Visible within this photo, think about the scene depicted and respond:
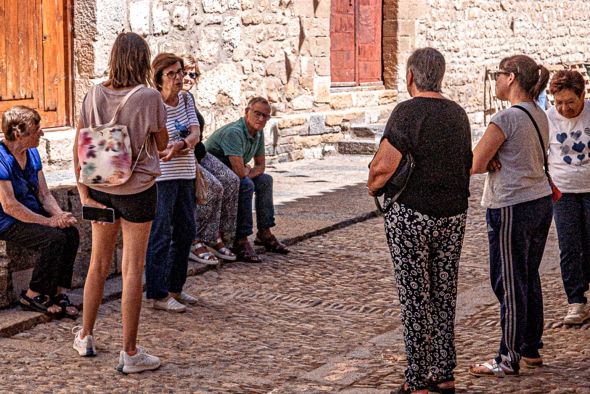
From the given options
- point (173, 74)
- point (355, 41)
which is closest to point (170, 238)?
point (173, 74)

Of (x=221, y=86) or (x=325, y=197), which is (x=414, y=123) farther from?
(x=221, y=86)

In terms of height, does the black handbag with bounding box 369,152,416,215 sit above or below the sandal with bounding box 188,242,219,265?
above

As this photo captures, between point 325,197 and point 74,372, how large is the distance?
5.98m

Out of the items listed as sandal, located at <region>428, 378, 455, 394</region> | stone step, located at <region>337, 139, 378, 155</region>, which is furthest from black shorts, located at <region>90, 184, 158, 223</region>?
stone step, located at <region>337, 139, 378, 155</region>

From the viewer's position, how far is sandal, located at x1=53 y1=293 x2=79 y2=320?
6191 mm

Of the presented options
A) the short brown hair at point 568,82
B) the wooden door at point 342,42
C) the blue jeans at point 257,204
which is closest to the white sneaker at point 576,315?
the short brown hair at point 568,82

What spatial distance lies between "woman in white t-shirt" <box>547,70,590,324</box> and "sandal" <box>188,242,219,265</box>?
2.52 metres

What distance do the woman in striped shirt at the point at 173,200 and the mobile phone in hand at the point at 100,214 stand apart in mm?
1060

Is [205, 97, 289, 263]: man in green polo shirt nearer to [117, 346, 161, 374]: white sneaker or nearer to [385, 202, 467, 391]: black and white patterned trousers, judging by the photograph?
[117, 346, 161, 374]: white sneaker

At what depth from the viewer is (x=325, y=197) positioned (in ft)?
36.2

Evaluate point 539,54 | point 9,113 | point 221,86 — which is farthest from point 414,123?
point 539,54

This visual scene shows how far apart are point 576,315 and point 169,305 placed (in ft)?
7.63

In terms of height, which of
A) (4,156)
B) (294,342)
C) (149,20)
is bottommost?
(294,342)

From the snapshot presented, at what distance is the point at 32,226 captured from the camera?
20.5ft
